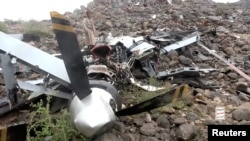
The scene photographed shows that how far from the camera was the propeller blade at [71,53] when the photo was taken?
13.2ft

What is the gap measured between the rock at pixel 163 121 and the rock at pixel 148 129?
15cm

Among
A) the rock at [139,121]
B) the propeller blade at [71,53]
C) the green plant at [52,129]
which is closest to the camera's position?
the propeller blade at [71,53]

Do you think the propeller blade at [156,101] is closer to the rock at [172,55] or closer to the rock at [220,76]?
the rock at [220,76]

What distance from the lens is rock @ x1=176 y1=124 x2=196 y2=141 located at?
15.9ft

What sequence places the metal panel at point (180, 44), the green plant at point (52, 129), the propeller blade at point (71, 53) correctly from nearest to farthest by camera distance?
the propeller blade at point (71, 53)
the green plant at point (52, 129)
the metal panel at point (180, 44)

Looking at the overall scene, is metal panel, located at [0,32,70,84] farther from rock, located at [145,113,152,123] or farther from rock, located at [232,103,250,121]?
rock, located at [232,103,250,121]

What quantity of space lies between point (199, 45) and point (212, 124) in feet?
15.0

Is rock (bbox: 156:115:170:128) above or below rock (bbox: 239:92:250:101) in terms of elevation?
above

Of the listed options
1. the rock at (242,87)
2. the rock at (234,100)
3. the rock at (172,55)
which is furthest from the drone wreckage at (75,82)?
the rock at (172,55)

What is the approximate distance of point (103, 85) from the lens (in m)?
4.79

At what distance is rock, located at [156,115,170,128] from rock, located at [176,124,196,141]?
248 millimetres

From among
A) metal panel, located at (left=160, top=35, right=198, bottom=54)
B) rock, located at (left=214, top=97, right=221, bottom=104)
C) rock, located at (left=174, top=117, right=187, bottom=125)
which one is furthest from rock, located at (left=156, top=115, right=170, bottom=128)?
metal panel, located at (left=160, top=35, right=198, bottom=54)

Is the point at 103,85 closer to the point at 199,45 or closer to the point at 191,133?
the point at 191,133

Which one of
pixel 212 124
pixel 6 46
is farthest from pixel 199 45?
pixel 6 46
